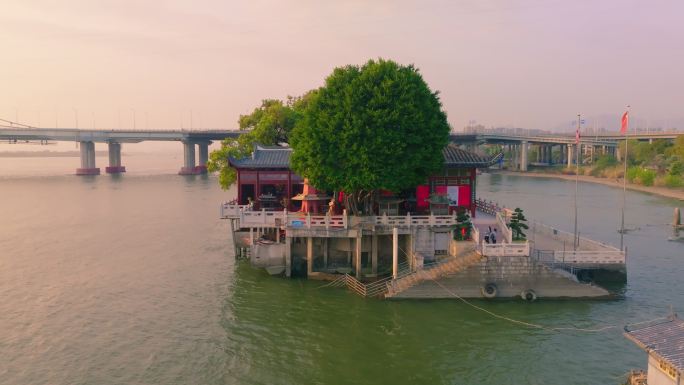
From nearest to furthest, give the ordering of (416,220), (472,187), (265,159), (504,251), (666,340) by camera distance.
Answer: (666,340)
(504,251)
(416,220)
(472,187)
(265,159)

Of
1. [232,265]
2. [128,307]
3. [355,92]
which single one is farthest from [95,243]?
[355,92]

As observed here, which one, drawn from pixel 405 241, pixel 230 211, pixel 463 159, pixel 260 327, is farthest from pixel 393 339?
pixel 230 211

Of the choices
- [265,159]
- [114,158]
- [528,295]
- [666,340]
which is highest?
[114,158]

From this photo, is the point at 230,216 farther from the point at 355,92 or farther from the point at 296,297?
the point at 355,92

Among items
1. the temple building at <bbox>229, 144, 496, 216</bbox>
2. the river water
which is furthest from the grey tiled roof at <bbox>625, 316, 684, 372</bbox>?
the temple building at <bbox>229, 144, 496, 216</bbox>

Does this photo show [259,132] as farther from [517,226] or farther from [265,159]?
[517,226]

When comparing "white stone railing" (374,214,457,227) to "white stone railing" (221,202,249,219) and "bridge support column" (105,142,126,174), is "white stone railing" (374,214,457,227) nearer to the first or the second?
"white stone railing" (221,202,249,219)
